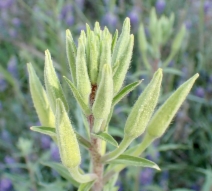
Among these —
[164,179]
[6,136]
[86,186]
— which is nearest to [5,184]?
[6,136]

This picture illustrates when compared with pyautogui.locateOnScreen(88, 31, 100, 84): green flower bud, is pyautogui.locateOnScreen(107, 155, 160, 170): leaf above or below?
below

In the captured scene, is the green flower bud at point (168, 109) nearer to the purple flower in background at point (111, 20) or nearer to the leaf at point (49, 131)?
the leaf at point (49, 131)

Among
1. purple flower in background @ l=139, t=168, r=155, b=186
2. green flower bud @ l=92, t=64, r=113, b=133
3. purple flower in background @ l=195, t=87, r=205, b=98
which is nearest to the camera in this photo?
green flower bud @ l=92, t=64, r=113, b=133

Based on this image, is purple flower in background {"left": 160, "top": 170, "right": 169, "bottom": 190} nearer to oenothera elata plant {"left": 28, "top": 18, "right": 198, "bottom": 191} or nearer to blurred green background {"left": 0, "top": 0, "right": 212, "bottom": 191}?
blurred green background {"left": 0, "top": 0, "right": 212, "bottom": 191}

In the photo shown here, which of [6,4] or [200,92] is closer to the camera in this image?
[200,92]

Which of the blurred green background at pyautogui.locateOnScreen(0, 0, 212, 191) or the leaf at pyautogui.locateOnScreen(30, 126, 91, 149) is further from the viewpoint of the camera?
the blurred green background at pyautogui.locateOnScreen(0, 0, 212, 191)

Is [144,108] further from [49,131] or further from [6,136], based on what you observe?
[6,136]

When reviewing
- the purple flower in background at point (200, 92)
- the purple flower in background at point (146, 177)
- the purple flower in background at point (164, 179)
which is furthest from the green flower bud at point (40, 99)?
the purple flower in background at point (200, 92)

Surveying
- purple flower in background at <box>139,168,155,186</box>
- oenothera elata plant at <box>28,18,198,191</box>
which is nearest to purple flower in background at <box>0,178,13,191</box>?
purple flower in background at <box>139,168,155,186</box>
